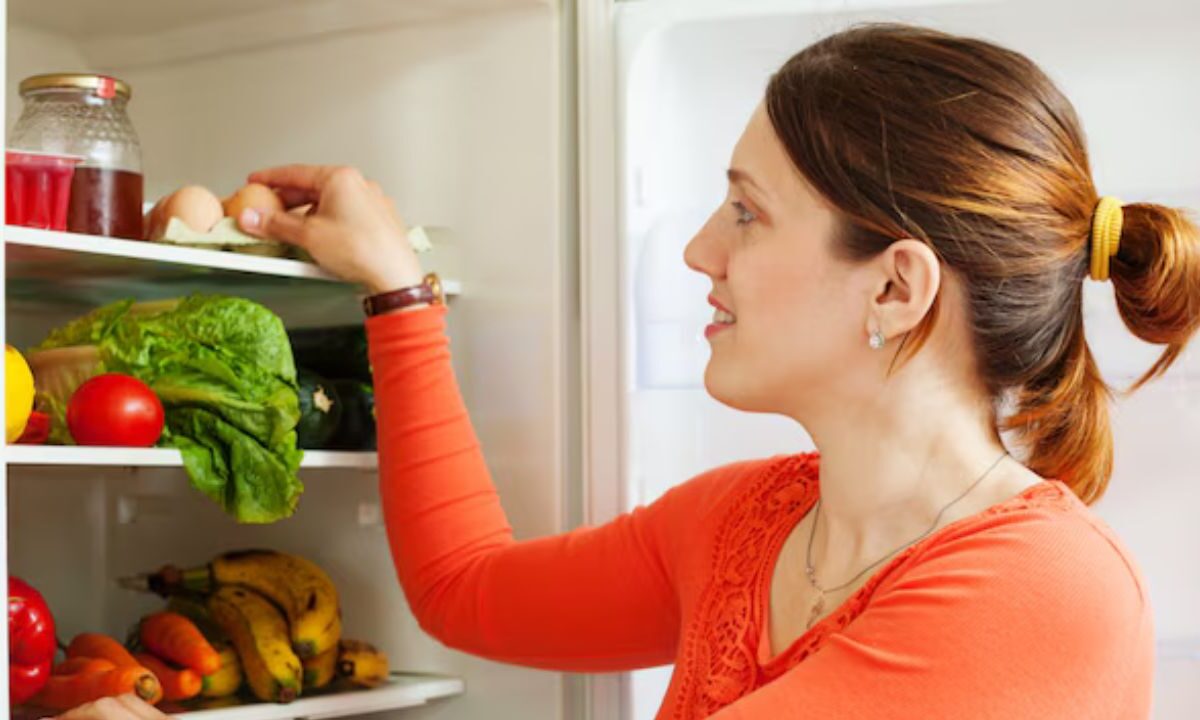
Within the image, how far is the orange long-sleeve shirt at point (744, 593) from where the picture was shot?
3.74 ft

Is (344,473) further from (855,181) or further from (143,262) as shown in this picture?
(855,181)

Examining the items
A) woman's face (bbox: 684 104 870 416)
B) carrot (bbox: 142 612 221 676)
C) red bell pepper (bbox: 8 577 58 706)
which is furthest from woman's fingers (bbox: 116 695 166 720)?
woman's face (bbox: 684 104 870 416)

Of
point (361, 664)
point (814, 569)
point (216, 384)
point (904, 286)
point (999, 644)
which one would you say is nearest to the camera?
point (999, 644)

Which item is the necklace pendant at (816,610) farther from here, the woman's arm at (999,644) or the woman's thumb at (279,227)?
the woman's thumb at (279,227)

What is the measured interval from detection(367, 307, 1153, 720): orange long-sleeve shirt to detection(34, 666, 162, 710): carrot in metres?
0.27

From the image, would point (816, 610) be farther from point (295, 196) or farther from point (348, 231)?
point (295, 196)

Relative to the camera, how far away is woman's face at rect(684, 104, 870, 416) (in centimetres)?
127

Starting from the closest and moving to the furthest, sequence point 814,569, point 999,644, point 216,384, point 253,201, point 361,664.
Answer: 1. point 999,644
2. point 814,569
3. point 216,384
4. point 253,201
5. point 361,664

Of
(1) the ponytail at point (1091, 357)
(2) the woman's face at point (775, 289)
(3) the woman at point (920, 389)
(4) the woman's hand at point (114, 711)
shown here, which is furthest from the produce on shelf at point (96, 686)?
(1) the ponytail at point (1091, 357)

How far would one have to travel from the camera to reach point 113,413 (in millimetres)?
1336

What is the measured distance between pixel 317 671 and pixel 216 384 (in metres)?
0.36

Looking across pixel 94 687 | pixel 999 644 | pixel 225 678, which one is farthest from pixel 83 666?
Result: pixel 999 644

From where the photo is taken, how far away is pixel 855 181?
48.8 inches

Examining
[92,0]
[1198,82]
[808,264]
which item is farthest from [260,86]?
[1198,82]
